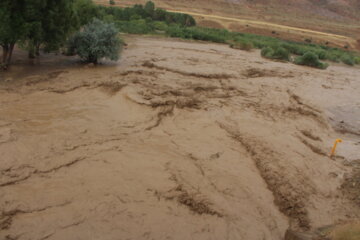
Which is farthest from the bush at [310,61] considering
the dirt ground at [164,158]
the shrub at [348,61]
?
the dirt ground at [164,158]

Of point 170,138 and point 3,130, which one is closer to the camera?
point 3,130

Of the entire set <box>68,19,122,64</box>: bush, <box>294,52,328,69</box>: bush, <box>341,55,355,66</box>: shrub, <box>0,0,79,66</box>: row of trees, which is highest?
<box>0,0,79,66</box>: row of trees

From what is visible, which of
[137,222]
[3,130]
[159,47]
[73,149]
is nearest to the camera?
[137,222]

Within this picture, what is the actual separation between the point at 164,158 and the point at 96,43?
26.0 feet

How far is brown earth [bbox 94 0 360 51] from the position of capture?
44.8 m

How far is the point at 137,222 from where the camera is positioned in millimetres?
4941

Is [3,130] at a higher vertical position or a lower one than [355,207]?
higher

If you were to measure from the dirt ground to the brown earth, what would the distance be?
35.3 m

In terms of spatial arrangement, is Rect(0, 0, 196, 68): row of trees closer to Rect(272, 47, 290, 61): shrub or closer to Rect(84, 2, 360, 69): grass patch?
Rect(84, 2, 360, 69): grass patch

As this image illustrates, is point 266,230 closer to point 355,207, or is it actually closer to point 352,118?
point 355,207

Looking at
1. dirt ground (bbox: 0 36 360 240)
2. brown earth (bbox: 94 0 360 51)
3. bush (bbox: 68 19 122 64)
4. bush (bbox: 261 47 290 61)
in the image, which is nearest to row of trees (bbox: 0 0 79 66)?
bush (bbox: 68 19 122 64)

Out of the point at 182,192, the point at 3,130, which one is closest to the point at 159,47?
the point at 3,130

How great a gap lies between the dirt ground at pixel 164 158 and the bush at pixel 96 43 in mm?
1283

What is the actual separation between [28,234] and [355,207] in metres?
5.72
